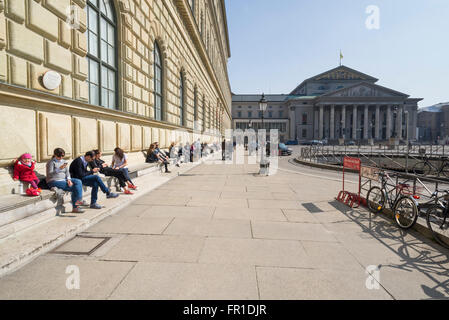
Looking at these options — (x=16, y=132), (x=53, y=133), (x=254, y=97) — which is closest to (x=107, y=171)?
(x=53, y=133)

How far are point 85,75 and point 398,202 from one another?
858 cm

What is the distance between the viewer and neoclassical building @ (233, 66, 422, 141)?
88125mm

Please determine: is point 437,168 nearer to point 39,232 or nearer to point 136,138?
point 136,138

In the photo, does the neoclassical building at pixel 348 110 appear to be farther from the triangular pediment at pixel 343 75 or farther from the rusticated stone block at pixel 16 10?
the rusticated stone block at pixel 16 10

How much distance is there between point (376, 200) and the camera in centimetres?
682

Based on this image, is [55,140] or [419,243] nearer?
[419,243]

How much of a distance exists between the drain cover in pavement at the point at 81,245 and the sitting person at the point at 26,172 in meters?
1.30

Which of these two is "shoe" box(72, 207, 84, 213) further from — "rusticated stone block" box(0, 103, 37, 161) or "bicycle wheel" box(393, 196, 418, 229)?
"bicycle wheel" box(393, 196, 418, 229)

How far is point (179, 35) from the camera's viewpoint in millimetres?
16812

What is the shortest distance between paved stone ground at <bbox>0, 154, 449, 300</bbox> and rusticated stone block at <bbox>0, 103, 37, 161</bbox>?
2.13 metres

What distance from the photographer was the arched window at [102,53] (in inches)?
324
